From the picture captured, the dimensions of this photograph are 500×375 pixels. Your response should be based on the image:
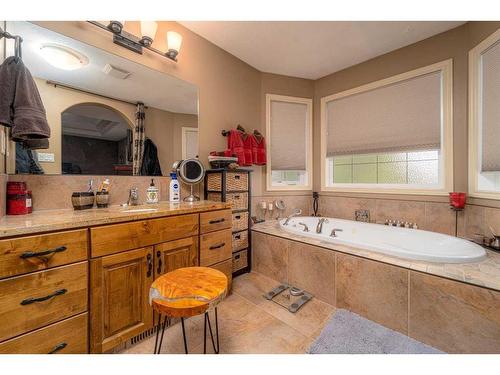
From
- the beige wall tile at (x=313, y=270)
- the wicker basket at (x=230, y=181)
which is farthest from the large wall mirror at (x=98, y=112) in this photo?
the beige wall tile at (x=313, y=270)

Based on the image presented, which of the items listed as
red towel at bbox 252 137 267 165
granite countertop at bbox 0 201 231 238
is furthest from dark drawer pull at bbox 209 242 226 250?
red towel at bbox 252 137 267 165

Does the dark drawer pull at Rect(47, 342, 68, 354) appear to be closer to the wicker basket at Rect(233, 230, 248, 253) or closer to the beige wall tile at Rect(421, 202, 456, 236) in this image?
the wicker basket at Rect(233, 230, 248, 253)

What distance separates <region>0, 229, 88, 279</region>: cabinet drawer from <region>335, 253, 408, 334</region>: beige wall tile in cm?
168

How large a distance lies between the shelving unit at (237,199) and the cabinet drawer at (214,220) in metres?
0.24

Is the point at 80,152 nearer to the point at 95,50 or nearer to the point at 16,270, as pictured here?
the point at 95,50

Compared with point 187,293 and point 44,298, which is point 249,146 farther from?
point 44,298

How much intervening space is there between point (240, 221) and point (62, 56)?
187 cm

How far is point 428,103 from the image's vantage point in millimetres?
2092

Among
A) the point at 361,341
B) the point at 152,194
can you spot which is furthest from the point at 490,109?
the point at 152,194

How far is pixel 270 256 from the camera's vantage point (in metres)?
2.09
